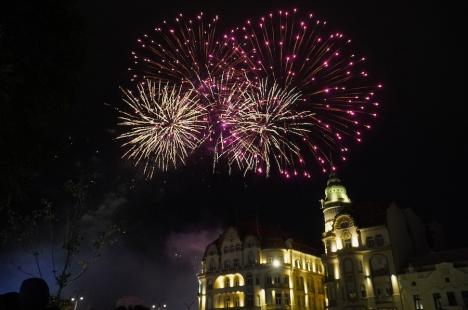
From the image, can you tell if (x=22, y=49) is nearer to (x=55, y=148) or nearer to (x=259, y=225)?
(x=55, y=148)

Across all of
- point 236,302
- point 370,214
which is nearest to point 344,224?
point 370,214

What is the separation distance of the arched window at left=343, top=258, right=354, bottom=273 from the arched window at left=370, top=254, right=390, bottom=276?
320cm

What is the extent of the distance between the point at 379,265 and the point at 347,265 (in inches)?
192

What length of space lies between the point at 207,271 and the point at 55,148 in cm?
6812

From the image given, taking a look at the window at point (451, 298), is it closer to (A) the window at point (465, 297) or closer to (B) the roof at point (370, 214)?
(A) the window at point (465, 297)

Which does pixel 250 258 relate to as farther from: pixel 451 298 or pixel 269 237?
pixel 451 298

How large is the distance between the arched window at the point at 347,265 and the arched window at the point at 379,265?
320 cm

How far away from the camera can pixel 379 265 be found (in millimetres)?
59438

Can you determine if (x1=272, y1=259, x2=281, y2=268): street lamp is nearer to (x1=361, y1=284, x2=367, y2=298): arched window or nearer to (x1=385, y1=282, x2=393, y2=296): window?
(x1=361, y1=284, x2=367, y2=298): arched window

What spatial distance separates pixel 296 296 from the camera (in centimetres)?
7231

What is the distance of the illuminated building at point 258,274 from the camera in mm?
71500

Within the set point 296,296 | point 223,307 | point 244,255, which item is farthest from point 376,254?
point 223,307

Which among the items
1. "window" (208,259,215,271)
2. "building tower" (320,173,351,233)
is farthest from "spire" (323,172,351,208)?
"window" (208,259,215,271)

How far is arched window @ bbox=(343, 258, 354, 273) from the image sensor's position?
61.8 meters
